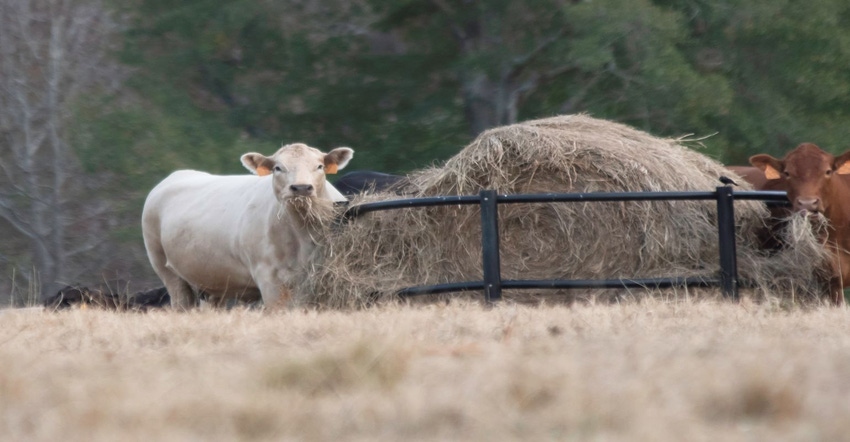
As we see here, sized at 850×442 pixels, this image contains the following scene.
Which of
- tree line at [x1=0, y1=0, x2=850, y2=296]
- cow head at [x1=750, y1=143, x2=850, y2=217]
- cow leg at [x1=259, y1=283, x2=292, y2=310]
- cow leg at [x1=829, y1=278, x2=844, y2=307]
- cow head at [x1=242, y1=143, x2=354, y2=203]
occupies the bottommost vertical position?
cow leg at [x1=829, y1=278, x2=844, y2=307]

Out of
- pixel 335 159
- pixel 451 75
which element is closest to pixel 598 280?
pixel 335 159

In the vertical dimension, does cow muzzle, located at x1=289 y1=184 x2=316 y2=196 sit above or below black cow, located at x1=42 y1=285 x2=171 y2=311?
above

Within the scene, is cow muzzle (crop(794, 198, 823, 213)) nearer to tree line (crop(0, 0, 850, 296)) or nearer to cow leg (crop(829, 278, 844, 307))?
cow leg (crop(829, 278, 844, 307))

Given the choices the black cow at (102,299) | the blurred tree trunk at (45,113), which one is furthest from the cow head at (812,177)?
the blurred tree trunk at (45,113)

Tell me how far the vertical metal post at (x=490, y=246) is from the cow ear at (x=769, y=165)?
2.21 meters

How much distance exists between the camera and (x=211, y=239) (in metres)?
10.2

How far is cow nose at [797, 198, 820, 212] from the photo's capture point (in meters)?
8.16

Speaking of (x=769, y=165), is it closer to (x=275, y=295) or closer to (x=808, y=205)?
(x=808, y=205)

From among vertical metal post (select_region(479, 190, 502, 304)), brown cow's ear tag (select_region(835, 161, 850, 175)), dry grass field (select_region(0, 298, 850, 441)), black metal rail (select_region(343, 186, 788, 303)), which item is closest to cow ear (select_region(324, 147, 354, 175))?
black metal rail (select_region(343, 186, 788, 303))

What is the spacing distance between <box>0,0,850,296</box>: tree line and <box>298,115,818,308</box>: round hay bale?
329 inches

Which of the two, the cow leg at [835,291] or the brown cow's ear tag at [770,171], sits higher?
the brown cow's ear tag at [770,171]

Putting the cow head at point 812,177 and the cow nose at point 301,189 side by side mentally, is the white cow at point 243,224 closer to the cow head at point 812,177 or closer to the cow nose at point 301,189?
the cow nose at point 301,189

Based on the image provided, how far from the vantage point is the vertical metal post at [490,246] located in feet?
26.3

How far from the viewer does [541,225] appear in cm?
879
